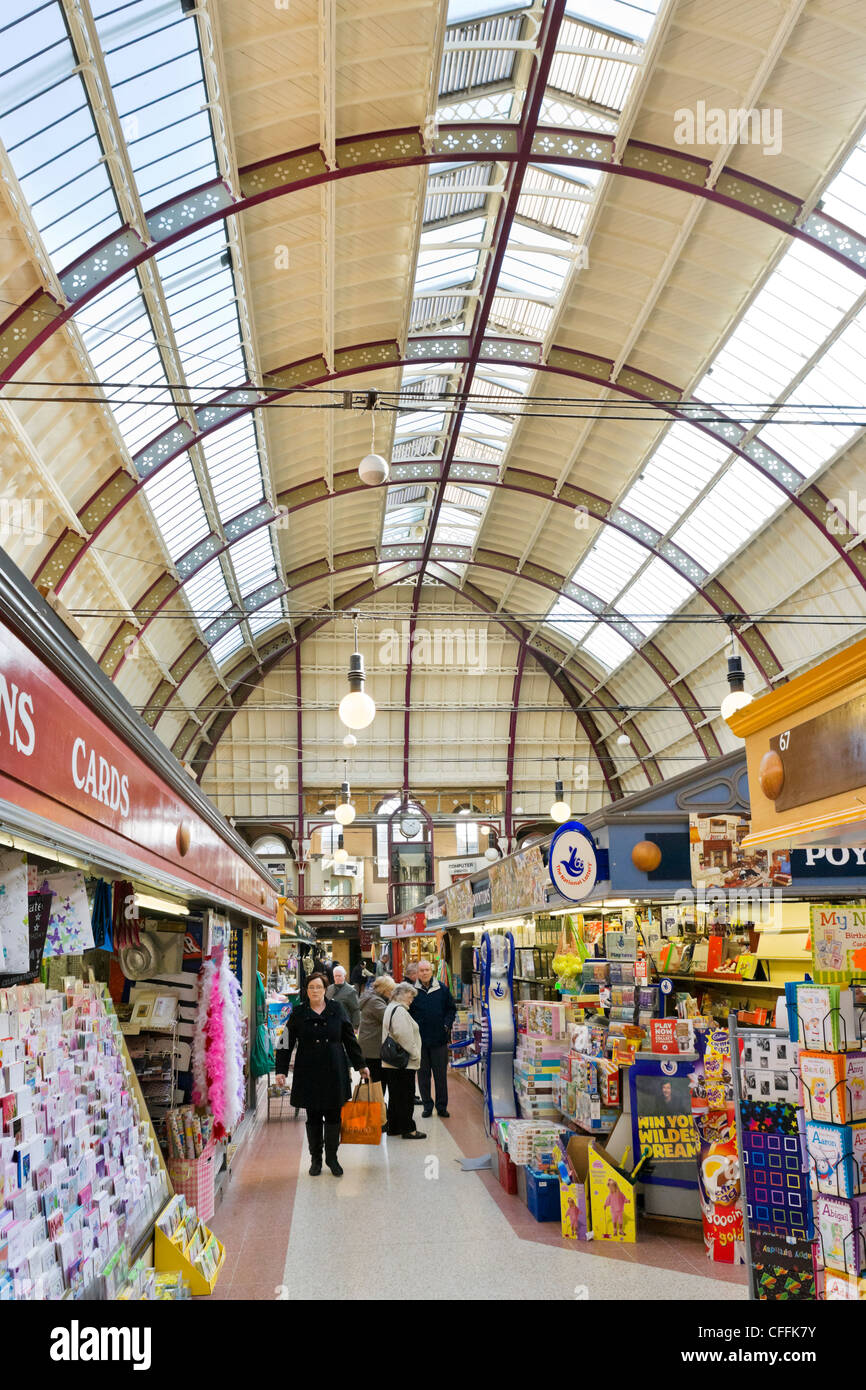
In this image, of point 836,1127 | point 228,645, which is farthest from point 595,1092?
point 228,645

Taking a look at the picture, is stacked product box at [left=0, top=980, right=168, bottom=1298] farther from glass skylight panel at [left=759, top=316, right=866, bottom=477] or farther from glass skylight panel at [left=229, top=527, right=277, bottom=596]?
glass skylight panel at [left=229, top=527, right=277, bottom=596]

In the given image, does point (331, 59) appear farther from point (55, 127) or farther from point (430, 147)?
point (55, 127)

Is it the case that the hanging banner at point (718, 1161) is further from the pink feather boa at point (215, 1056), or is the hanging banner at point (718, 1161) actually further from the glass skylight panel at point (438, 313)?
the glass skylight panel at point (438, 313)

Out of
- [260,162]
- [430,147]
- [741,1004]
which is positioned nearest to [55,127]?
[260,162]

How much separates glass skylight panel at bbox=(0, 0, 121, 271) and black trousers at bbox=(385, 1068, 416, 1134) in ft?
28.4

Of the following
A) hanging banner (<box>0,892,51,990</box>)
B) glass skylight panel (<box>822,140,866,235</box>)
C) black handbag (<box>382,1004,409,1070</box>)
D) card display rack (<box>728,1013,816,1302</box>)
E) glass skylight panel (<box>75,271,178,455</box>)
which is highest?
glass skylight panel (<box>822,140,866,235</box>)

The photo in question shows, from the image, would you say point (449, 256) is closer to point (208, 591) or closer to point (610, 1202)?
point (208, 591)

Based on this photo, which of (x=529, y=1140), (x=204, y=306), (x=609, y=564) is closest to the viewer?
(x=529, y=1140)

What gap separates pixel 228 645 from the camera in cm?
2559

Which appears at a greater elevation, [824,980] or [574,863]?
[574,863]

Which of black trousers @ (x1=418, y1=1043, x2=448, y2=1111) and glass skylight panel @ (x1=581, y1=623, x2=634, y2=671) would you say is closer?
black trousers @ (x1=418, y1=1043, x2=448, y2=1111)

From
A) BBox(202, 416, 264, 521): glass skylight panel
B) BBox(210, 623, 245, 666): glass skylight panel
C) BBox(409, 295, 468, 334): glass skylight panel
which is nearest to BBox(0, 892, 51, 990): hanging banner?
BBox(202, 416, 264, 521): glass skylight panel

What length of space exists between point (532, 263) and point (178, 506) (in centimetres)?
685

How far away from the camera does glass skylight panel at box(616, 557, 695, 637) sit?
21453 mm
